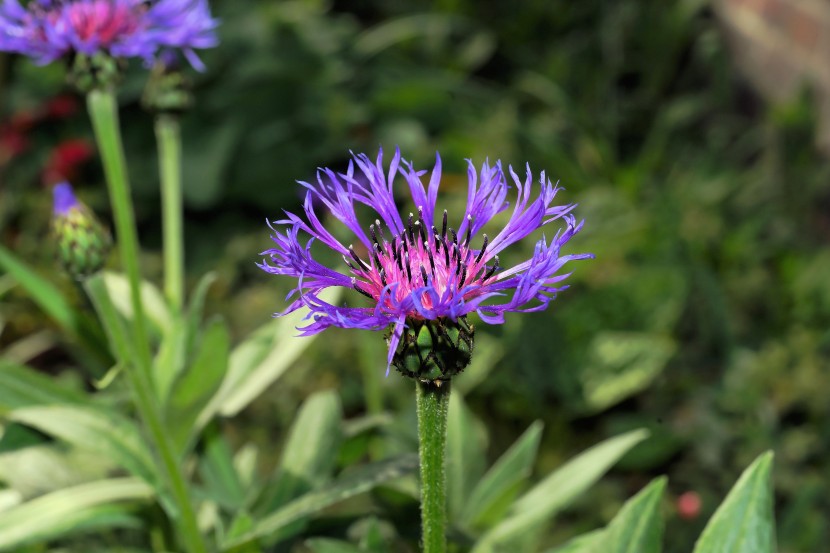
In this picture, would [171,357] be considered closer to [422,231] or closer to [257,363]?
[257,363]

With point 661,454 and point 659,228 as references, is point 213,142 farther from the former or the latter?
point 661,454

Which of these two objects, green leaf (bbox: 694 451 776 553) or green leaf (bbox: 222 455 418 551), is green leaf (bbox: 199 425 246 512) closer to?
green leaf (bbox: 222 455 418 551)

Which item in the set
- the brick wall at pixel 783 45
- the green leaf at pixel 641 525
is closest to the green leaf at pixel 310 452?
the green leaf at pixel 641 525

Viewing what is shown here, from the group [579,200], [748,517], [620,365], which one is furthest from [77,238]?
[579,200]

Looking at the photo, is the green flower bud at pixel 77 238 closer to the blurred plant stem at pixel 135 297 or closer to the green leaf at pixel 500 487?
the blurred plant stem at pixel 135 297

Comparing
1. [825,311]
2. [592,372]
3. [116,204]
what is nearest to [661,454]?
[592,372]
